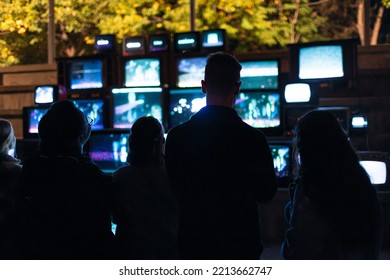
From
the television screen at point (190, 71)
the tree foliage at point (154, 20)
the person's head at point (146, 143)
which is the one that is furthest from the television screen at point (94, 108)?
the tree foliage at point (154, 20)

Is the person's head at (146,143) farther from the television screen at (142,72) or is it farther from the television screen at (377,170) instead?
the television screen at (142,72)

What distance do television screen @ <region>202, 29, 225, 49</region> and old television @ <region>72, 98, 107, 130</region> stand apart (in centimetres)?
169

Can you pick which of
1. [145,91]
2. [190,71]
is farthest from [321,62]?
[145,91]

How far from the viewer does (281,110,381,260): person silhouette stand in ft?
7.59

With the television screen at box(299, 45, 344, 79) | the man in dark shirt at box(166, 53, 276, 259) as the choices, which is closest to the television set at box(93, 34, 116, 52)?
the television screen at box(299, 45, 344, 79)

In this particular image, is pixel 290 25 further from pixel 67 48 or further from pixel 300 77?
pixel 300 77

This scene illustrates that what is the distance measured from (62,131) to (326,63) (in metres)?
4.87

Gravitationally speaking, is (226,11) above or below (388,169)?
above

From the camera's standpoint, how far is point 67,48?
1515cm

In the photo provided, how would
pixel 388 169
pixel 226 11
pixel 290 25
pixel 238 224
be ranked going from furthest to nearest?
pixel 290 25 → pixel 226 11 → pixel 388 169 → pixel 238 224

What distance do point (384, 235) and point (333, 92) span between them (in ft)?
12.2

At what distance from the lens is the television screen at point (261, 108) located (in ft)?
20.1
